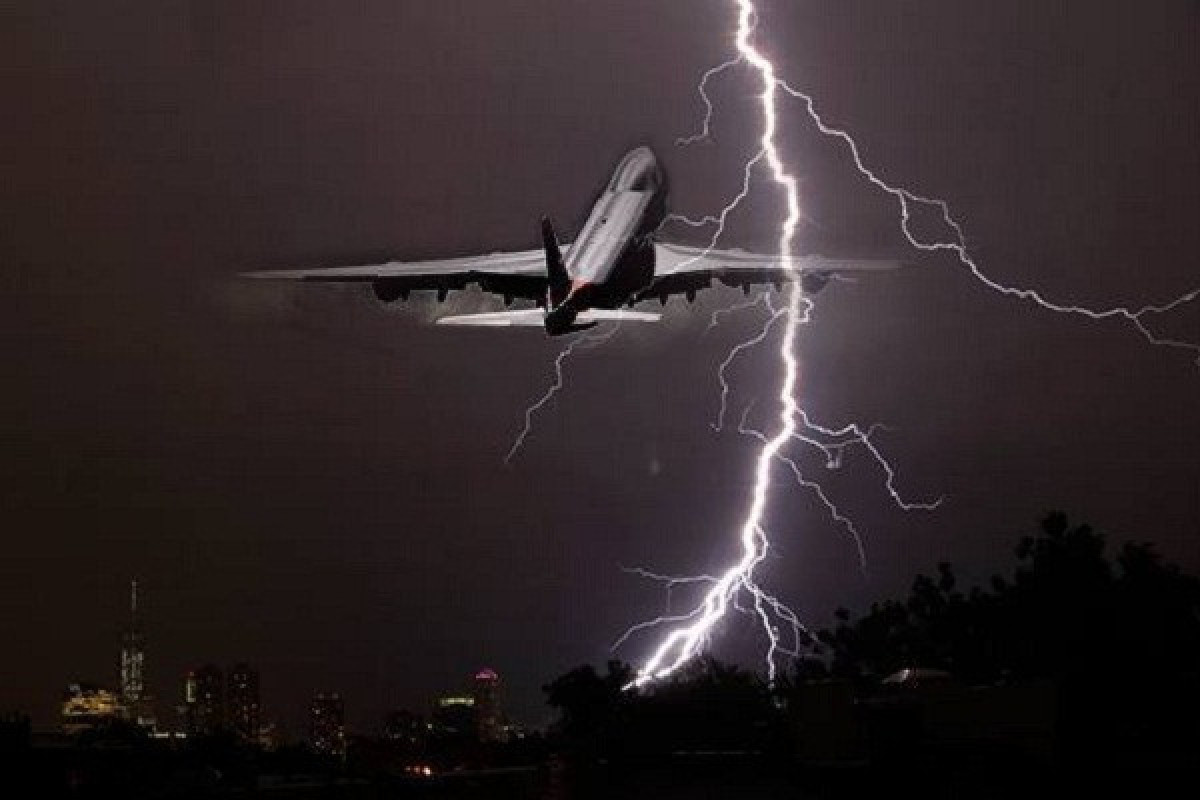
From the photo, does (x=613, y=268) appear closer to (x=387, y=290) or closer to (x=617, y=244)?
(x=617, y=244)

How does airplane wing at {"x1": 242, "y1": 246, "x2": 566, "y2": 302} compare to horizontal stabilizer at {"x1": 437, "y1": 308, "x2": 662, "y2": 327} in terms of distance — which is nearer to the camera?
horizontal stabilizer at {"x1": 437, "y1": 308, "x2": 662, "y2": 327}

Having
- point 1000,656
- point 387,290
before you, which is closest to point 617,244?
point 387,290

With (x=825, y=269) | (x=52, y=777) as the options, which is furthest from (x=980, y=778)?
(x=825, y=269)

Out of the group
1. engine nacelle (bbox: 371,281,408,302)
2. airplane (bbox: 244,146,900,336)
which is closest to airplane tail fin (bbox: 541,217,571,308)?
airplane (bbox: 244,146,900,336)

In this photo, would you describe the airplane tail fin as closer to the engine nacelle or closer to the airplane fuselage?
the airplane fuselage

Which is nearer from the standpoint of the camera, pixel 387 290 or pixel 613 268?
pixel 613 268

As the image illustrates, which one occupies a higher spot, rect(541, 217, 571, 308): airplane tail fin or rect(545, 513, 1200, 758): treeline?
rect(541, 217, 571, 308): airplane tail fin
